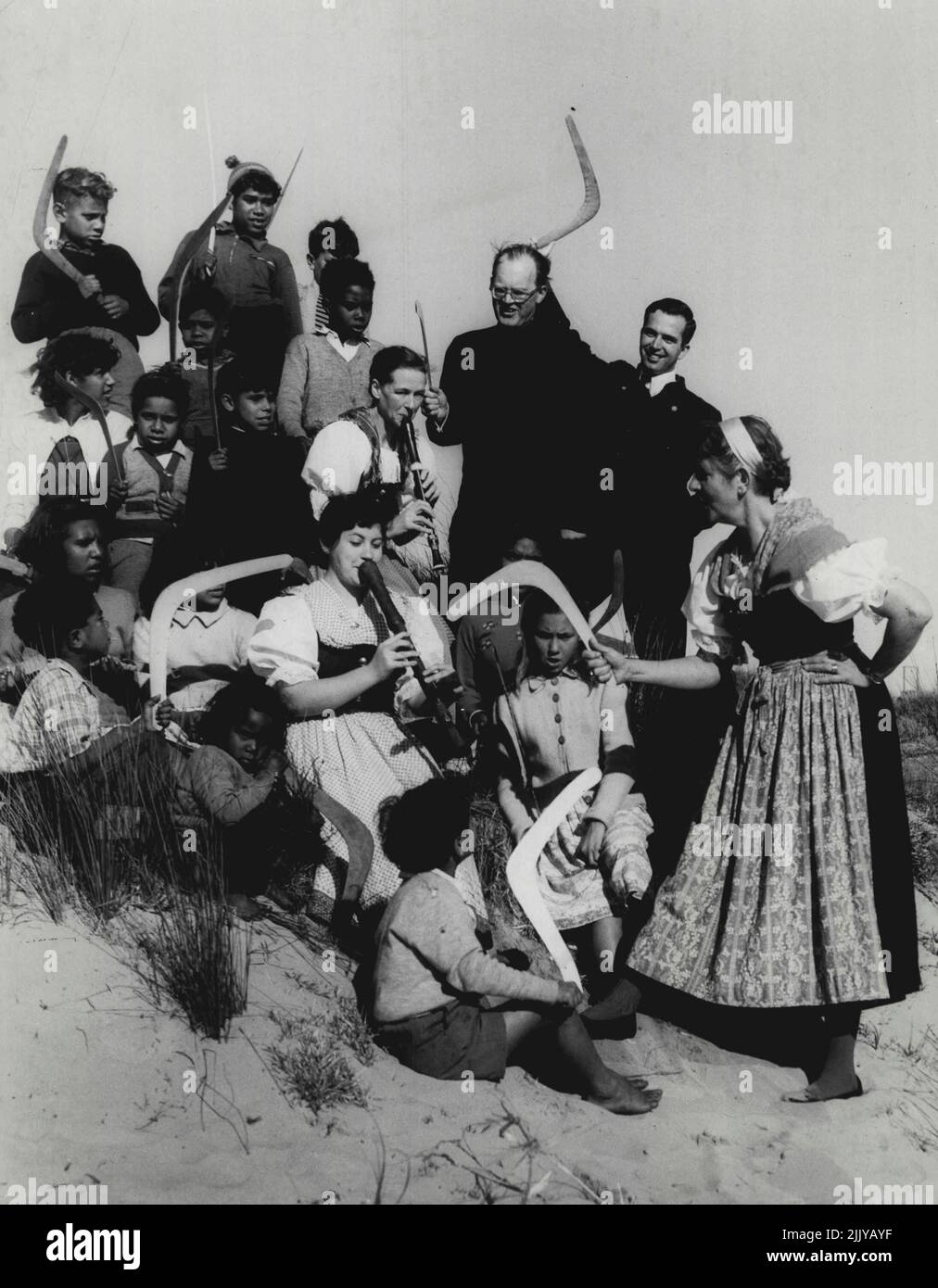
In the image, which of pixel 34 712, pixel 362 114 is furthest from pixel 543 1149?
pixel 362 114

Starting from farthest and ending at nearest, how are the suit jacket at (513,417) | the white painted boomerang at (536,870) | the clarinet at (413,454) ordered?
the suit jacket at (513,417), the clarinet at (413,454), the white painted boomerang at (536,870)

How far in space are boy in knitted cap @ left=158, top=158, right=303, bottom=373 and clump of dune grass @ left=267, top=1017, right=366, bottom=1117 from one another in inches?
118

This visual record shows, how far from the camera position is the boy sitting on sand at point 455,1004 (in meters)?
4.53

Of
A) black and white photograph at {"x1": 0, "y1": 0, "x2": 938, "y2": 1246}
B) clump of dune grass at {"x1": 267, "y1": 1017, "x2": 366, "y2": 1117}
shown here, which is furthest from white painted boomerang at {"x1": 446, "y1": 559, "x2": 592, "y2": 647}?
clump of dune grass at {"x1": 267, "y1": 1017, "x2": 366, "y2": 1117}

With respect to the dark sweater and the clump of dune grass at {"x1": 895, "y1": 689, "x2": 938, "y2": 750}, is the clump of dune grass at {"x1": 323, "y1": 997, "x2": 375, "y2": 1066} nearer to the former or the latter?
the dark sweater

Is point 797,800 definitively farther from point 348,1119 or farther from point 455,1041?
point 348,1119

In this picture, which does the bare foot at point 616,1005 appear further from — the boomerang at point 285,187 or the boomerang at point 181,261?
the boomerang at point 285,187

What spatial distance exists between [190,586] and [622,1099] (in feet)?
8.63

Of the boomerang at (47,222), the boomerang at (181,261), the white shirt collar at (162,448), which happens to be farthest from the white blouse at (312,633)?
the boomerang at (47,222)

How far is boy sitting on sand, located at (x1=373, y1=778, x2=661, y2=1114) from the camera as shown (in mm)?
4527

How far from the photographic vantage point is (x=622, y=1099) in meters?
4.68

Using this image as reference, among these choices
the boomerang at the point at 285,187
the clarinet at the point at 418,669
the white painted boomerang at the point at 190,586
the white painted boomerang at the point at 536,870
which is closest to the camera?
the white painted boomerang at the point at 536,870

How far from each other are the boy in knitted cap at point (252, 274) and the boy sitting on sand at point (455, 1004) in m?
2.71

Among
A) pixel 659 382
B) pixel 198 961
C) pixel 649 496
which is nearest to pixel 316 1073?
pixel 198 961
